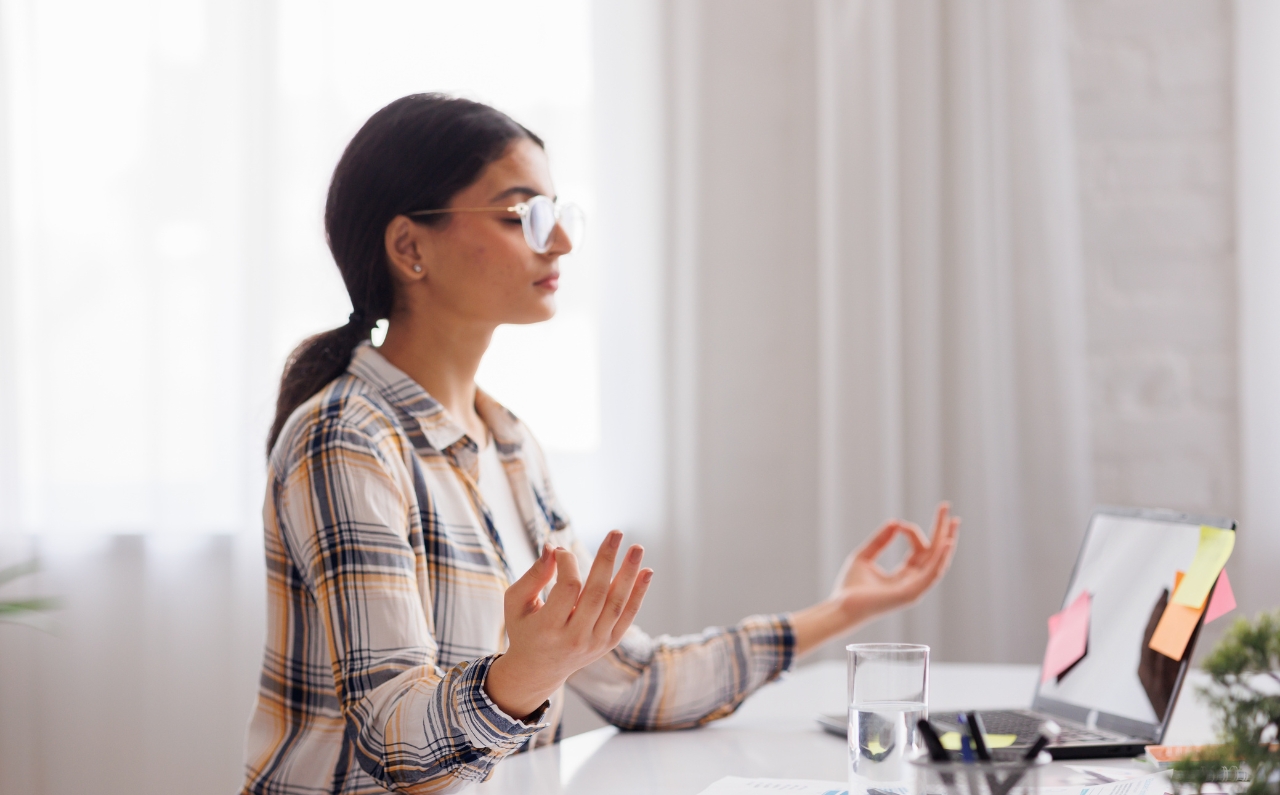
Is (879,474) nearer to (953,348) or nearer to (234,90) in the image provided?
(953,348)

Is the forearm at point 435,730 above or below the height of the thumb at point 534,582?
below

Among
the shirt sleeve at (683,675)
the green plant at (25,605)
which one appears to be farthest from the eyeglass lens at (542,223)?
the green plant at (25,605)

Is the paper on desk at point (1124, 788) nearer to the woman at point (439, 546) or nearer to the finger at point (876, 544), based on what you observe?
the woman at point (439, 546)

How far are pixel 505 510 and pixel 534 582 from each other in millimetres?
474

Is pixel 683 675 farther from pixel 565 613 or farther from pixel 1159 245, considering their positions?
pixel 1159 245

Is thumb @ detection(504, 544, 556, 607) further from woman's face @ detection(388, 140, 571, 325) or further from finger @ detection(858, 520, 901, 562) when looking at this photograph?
finger @ detection(858, 520, 901, 562)

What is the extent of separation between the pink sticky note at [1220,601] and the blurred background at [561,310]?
102 centimetres

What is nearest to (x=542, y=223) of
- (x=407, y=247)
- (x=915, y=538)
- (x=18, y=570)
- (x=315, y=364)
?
(x=407, y=247)

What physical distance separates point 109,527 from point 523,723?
4.92 ft

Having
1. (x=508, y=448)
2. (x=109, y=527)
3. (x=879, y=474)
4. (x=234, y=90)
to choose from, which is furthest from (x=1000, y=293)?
(x=109, y=527)

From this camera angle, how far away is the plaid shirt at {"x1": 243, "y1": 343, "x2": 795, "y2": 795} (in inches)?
33.6

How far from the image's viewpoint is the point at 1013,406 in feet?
6.76

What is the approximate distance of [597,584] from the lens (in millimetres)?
774

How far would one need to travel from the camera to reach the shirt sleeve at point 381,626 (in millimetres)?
832
